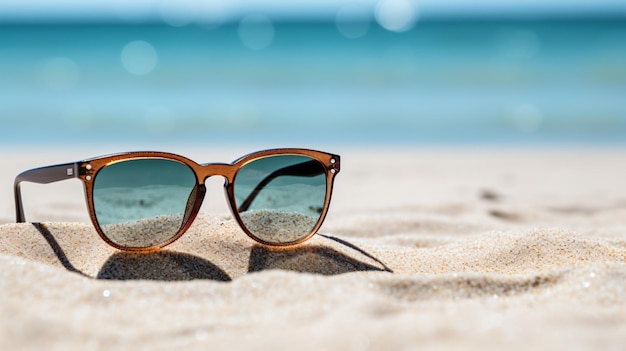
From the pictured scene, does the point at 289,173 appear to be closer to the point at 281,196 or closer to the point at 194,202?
the point at 281,196

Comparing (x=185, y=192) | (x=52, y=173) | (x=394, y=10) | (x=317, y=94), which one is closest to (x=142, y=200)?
(x=185, y=192)

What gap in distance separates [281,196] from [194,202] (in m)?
0.30

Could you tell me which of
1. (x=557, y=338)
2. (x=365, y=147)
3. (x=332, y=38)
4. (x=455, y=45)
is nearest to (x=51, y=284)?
(x=557, y=338)

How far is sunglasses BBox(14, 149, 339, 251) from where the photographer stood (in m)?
1.87

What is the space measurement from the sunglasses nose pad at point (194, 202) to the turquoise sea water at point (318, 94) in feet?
15.3

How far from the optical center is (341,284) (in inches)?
60.2

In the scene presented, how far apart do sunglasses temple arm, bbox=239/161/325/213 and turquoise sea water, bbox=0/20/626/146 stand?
14.9 feet

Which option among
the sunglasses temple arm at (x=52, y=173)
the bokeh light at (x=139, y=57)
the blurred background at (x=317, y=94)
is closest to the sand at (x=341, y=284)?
the sunglasses temple arm at (x=52, y=173)

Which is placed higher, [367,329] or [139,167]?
[139,167]

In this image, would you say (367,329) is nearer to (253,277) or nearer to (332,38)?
(253,277)

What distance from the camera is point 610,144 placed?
638 cm

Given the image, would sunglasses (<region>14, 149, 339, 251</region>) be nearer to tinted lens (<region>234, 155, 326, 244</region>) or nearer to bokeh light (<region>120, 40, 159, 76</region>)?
tinted lens (<region>234, 155, 326, 244</region>)

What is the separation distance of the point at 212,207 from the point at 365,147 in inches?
120

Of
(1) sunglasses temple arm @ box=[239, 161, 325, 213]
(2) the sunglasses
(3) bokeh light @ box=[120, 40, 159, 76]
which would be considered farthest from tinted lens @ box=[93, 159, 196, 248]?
(3) bokeh light @ box=[120, 40, 159, 76]
